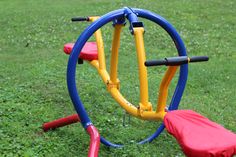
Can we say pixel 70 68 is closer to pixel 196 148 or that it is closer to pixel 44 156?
pixel 44 156

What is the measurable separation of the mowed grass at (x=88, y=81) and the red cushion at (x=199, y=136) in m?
0.97

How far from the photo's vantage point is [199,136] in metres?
2.47

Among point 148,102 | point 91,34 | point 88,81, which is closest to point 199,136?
point 148,102

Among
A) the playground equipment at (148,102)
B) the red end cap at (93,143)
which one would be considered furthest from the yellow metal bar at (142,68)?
the red end cap at (93,143)

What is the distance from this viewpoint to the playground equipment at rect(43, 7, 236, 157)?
240 centimetres

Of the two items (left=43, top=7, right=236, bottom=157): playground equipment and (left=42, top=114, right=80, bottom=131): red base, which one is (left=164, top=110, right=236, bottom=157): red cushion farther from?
(left=42, top=114, right=80, bottom=131): red base

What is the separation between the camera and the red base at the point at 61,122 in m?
3.85

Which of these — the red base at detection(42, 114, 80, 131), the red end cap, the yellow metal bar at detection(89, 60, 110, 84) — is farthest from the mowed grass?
the yellow metal bar at detection(89, 60, 110, 84)

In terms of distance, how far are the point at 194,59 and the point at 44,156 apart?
60.7 inches

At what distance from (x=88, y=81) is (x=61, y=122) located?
58.1 inches

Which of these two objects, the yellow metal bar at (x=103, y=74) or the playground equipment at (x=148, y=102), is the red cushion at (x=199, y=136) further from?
the yellow metal bar at (x=103, y=74)

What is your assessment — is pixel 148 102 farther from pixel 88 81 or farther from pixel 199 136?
pixel 88 81

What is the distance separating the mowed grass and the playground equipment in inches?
8.4

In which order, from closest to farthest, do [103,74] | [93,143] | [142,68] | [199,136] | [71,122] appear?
[199,136] → [142,68] → [93,143] → [71,122] → [103,74]
